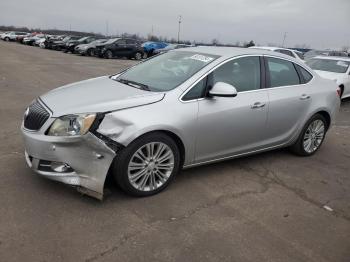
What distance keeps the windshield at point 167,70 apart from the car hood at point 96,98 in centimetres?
27

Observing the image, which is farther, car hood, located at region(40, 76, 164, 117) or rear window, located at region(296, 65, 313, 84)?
rear window, located at region(296, 65, 313, 84)

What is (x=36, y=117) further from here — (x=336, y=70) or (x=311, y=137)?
(x=336, y=70)

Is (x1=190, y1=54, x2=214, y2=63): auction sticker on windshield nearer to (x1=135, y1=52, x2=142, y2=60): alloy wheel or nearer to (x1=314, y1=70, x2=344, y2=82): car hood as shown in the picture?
(x1=314, y1=70, x2=344, y2=82): car hood

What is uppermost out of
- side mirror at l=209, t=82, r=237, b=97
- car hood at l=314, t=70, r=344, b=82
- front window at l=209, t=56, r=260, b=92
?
front window at l=209, t=56, r=260, b=92

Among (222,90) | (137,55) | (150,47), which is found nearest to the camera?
(222,90)

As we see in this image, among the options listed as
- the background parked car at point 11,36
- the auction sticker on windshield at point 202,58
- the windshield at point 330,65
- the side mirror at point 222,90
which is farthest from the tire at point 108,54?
the background parked car at point 11,36

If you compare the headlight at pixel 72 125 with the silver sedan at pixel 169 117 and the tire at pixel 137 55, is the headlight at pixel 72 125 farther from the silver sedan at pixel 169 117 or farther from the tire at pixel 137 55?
the tire at pixel 137 55

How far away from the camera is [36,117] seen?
3842 millimetres

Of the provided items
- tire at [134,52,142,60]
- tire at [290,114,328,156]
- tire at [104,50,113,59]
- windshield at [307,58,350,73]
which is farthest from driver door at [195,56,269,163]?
tire at [134,52,142,60]

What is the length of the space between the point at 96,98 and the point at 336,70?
10106mm

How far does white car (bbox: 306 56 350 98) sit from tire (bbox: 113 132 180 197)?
28.7ft

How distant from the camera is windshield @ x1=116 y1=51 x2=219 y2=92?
431cm

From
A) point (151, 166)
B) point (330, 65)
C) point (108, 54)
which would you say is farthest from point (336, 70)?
point (108, 54)

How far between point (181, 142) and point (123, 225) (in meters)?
1.14
